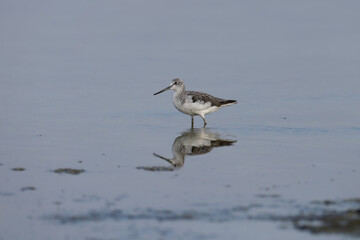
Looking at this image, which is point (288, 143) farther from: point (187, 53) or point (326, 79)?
point (187, 53)

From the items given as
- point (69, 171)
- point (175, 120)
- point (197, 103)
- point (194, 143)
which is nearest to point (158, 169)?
point (69, 171)

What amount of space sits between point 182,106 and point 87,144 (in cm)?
346

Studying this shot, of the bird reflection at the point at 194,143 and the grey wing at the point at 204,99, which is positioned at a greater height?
the grey wing at the point at 204,99

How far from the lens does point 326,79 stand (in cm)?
2012

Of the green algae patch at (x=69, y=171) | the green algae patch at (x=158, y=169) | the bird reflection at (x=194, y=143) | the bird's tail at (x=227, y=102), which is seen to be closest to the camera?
the green algae patch at (x=69, y=171)

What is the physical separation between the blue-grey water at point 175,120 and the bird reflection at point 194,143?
4 centimetres

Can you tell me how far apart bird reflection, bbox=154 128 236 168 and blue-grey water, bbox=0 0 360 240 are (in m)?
0.04

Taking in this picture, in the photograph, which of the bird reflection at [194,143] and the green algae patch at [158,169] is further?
the bird reflection at [194,143]

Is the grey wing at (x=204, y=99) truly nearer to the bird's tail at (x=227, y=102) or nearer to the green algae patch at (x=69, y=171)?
the bird's tail at (x=227, y=102)

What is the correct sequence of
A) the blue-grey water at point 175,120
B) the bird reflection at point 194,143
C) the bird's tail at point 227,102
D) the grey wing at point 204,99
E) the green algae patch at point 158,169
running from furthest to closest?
the bird's tail at point 227,102 → the grey wing at point 204,99 → the bird reflection at point 194,143 → the green algae patch at point 158,169 → the blue-grey water at point 175,120

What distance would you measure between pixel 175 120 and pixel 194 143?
262 cm

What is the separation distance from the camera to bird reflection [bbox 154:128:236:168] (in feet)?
40.8

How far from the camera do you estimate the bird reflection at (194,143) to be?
40.8ft

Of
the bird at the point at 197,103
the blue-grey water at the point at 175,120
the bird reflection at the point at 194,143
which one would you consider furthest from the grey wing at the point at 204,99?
the bird reflection at the point at 194,143
